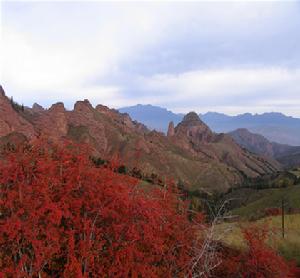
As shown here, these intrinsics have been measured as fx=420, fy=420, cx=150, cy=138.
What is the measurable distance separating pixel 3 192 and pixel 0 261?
2241mm

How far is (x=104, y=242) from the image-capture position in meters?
14.9

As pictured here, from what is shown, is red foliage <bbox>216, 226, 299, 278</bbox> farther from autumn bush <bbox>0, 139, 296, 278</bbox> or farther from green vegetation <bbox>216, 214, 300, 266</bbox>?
autumn bush <bbox>0, 139, 296, 278</bbox>

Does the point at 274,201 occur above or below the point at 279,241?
below

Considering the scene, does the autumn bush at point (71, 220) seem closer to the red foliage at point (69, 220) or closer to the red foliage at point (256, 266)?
the red foliage at point (69, 220)

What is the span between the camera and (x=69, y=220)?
1459 cm

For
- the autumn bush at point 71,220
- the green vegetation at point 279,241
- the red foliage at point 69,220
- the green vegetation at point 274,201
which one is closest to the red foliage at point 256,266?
the green vegetation at point 279,241

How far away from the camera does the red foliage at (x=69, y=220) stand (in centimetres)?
1338

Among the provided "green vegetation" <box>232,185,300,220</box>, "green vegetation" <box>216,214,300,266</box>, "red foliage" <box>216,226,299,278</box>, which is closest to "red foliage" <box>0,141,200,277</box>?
"red foliage" <box>216,226,299,278</box>

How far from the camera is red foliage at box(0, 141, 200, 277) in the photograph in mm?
13383

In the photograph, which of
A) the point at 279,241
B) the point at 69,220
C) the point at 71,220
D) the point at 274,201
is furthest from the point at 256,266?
the point at 274,201

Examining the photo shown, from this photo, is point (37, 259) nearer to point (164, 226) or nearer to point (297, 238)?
point (164, 226)

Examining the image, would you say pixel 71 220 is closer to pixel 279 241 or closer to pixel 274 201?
pixel 279 241

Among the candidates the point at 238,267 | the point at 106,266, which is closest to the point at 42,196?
the point at 106,266

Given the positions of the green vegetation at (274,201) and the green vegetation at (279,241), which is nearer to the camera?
the green vegetation at (279,241)
